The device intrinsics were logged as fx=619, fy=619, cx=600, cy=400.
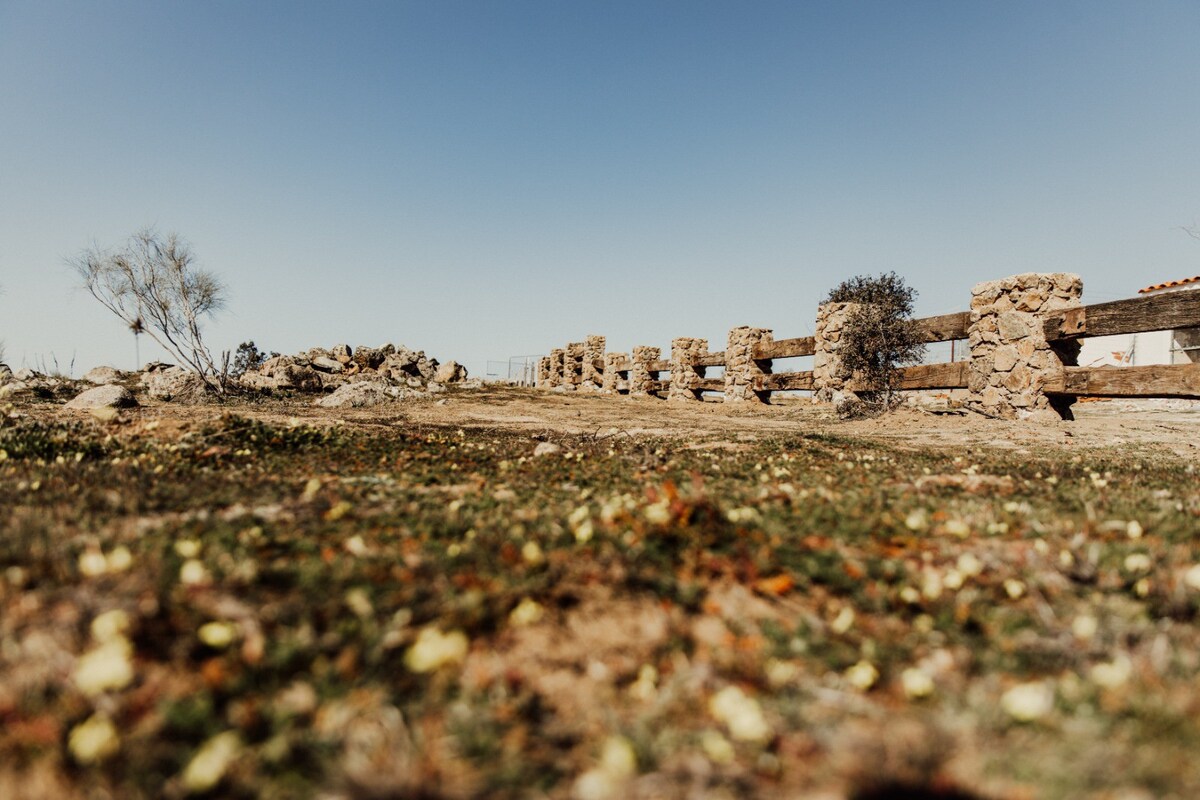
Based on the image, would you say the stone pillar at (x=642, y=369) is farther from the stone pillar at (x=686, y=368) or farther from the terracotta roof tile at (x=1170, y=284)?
the terracotta roof tile at (x=1170, y=284)

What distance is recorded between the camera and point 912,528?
3260mm

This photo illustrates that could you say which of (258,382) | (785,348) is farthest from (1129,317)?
(258,382)

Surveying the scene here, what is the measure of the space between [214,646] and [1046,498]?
4961 millimetres

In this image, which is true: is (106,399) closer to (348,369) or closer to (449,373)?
(348,369)

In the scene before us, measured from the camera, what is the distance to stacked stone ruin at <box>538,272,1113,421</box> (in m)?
10.9

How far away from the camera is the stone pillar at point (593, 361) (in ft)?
92.8

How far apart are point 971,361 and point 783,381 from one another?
6073 mm

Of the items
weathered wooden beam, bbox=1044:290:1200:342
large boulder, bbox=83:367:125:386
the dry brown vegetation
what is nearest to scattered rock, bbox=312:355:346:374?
large boulder, bbox=83:367:125:386

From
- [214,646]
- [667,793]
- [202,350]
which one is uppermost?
[202,350]

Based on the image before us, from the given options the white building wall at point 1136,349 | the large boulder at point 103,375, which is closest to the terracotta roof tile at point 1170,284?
the white building wall at point 1136,349

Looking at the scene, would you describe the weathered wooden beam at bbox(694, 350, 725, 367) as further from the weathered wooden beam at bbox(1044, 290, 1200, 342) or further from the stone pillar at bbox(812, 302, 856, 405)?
the weathered wooden beam at bbox(1044, 290, 1200, 342)

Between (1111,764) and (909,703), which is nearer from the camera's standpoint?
(1111,764)

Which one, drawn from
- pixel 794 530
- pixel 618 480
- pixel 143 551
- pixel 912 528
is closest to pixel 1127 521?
pixel 912 528

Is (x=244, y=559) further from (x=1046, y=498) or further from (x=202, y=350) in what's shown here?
(x=202, y=350)
